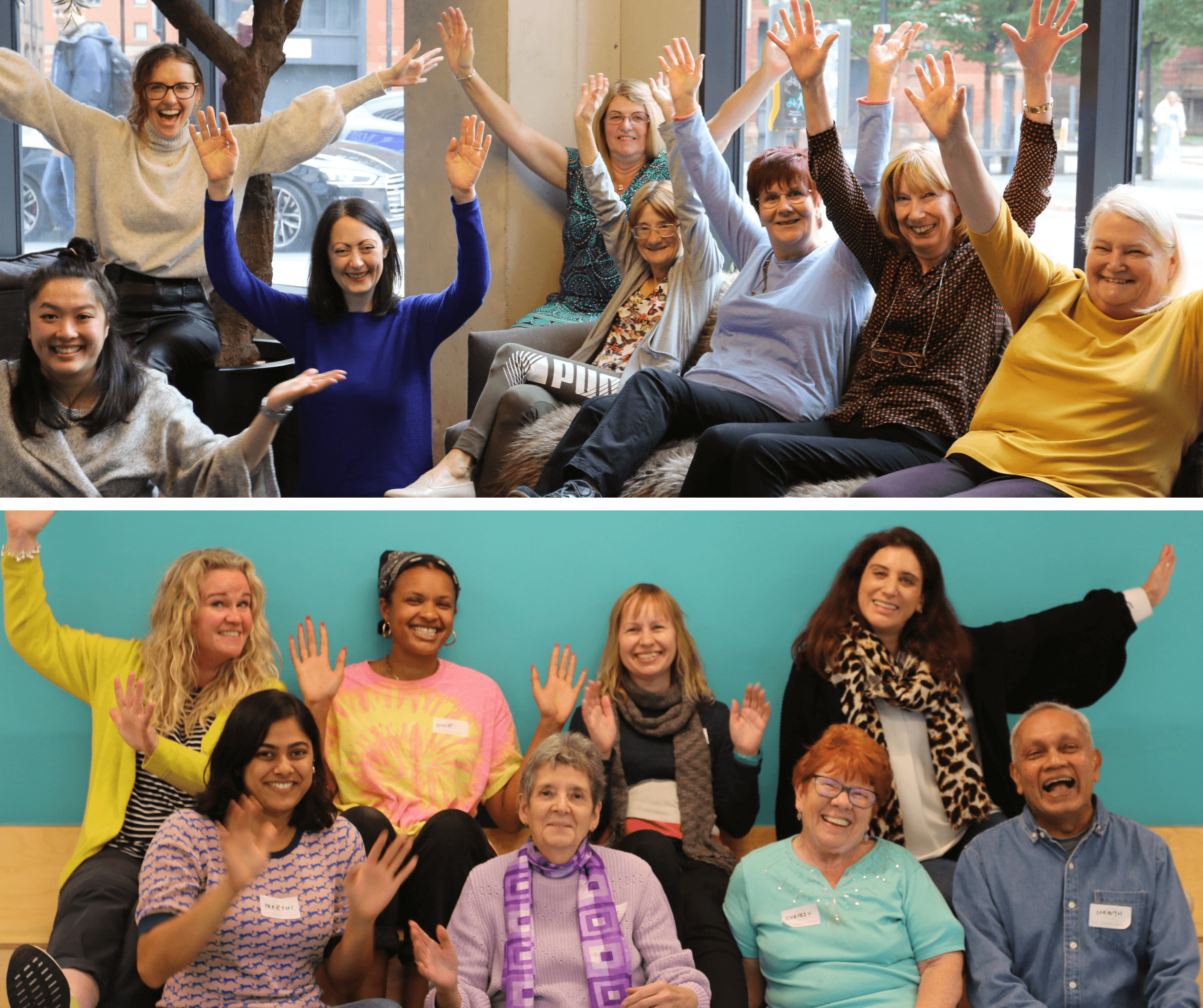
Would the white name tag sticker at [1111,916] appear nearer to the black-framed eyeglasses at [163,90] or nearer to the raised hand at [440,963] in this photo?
the raised hand at [440,963]

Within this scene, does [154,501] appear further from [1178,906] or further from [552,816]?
[1178,906]

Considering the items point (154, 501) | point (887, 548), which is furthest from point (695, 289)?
point (154, 501)

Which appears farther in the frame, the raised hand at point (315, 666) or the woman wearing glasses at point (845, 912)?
the raised hand at point (315, 666)

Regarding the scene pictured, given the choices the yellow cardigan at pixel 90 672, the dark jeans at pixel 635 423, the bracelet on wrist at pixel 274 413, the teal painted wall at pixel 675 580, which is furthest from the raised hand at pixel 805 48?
the yellow cardigan at pixel 90 672

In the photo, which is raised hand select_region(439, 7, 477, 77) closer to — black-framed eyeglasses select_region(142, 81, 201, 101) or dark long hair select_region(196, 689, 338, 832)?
black-framed eyeglasses select_region(142, 81, 201, 101)

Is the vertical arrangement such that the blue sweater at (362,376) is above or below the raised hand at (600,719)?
above

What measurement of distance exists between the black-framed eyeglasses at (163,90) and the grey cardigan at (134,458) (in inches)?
58.8

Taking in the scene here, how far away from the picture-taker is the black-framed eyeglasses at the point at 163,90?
4.04 m

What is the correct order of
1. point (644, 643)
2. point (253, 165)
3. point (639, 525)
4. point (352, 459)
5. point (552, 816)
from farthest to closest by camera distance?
point (253, 165)
point (352, 459)
point (639, 525)
point (644, 643)
point (552, 816)

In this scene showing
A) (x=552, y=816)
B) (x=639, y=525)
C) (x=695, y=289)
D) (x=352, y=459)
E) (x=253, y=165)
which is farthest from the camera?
(x=253, y=165)

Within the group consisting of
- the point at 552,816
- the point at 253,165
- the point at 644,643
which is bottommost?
the point at 552,816

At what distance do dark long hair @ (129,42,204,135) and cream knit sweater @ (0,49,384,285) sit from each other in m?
0.05

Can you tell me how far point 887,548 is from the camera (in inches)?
104

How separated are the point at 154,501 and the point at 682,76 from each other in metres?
1.97
